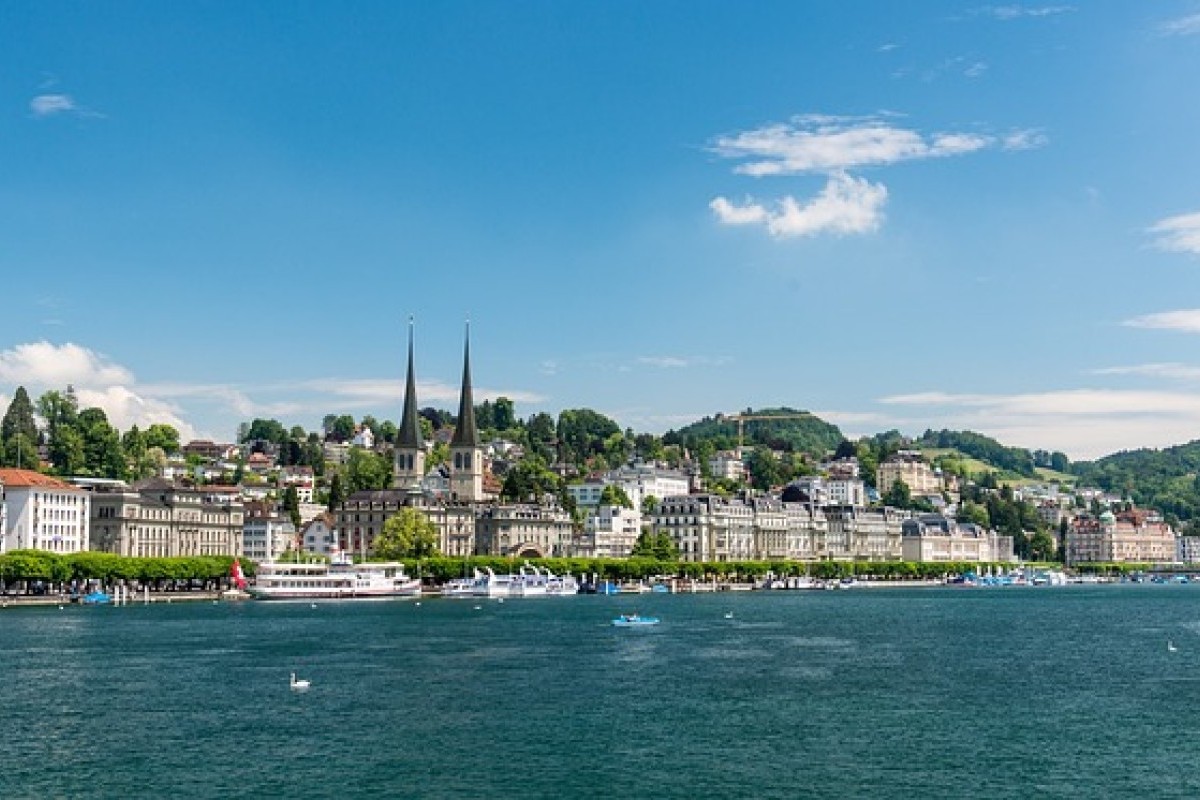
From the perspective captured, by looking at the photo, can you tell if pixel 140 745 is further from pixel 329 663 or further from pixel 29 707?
pixel 329 663

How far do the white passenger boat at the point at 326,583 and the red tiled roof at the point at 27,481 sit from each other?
21601 millimetres

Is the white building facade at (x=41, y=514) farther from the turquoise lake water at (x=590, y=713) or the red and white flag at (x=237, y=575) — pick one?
the turquoise lake water at (x=590, y=713)

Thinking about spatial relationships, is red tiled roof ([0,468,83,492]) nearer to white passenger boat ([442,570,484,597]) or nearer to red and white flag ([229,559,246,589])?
red and white flag ([229,559,246,589])

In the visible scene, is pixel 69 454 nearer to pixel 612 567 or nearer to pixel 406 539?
pixel 406 539

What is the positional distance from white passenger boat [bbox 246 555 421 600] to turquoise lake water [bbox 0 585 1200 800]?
1737 inches

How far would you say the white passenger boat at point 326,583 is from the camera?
450 feet

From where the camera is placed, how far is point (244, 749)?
4400 cm

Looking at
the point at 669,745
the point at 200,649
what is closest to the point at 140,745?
the point at 669,745

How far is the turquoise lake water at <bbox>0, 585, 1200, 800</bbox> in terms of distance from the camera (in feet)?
131

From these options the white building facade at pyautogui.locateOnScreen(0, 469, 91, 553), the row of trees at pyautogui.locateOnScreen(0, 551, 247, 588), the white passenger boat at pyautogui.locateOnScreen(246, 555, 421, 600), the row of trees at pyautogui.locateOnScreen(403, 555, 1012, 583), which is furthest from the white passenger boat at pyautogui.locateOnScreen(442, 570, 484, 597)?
the white building facade at pyautogui.locateOnScreen(0, 469, 91, 553)

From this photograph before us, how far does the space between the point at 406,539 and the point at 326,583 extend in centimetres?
2410

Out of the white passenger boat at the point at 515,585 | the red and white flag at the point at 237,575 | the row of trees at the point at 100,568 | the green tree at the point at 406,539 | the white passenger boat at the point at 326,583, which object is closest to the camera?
the row of trees at the point at 100,568

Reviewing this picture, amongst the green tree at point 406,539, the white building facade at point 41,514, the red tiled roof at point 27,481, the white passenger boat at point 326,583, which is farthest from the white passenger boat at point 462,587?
the red tiled roof at point 27,481

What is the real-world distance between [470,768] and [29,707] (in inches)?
759
